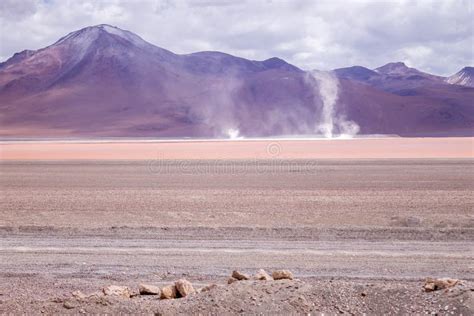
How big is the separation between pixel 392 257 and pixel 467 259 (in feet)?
4.79

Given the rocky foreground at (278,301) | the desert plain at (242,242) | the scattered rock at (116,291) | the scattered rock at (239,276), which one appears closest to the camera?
the rocky foreground at (278,301)

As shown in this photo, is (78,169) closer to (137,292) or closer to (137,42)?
(137,292)

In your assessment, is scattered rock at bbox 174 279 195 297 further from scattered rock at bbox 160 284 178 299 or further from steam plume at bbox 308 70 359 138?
steam plume at bbox 308 70 359 138

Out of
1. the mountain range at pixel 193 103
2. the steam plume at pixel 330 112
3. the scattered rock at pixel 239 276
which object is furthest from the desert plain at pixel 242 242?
the mountain range at pixel 193 103

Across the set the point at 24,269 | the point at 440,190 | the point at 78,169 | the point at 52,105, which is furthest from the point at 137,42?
the point at 24,269

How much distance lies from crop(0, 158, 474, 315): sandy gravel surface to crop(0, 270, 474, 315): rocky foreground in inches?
0.7

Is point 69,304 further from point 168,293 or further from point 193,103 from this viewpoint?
point 193,103

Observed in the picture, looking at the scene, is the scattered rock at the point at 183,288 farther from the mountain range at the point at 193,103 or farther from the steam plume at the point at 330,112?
the mountain range at the point at 193,103

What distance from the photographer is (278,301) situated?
8.55 m

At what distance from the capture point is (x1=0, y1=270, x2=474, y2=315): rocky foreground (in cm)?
847

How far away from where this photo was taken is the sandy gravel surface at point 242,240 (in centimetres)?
874

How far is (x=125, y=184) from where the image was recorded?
3092 cm

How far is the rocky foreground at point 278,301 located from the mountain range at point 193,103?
102231mm

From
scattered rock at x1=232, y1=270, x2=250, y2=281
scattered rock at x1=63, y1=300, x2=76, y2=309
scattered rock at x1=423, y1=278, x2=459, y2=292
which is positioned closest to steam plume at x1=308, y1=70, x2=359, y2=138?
scattered rock at x1=232, y1=270, x2=250, y2=281
